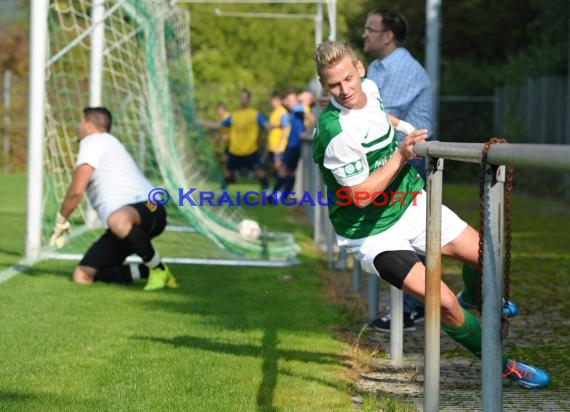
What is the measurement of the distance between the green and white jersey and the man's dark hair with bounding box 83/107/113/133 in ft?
14.9

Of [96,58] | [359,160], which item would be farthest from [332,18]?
[359,160]

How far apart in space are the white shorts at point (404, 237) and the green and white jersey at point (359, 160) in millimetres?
32

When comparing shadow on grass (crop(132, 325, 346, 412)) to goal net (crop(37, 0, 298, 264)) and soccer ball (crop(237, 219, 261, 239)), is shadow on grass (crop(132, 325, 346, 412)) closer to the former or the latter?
goal net (crop(37, 0, 298, 264))

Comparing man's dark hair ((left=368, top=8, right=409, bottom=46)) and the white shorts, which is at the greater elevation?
man's dark hair ((left=368, top=8, right=409, bottom=46))

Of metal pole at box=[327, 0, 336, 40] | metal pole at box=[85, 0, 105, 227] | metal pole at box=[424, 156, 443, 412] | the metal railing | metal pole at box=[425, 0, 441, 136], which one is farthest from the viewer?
metal pole at box=[327, 0, 336, 40]

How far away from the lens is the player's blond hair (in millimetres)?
5344

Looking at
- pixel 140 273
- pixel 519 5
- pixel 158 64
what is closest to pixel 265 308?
pixel 140 273

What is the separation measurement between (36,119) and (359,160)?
20.0ft

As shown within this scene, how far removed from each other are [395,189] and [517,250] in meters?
7.80

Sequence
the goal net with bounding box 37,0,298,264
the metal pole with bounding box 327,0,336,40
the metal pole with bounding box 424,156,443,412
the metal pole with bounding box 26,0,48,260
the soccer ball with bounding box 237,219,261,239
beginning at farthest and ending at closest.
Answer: the metal pole with bounding box 327,0,336,40 → the soccer ball with bounding box 237,219,261,239 → the goal net with bounding box 37,0,298,264 → the metal pole with bounding box 26,0,48,260 → the metal pole with bounding box 424,156,443,412

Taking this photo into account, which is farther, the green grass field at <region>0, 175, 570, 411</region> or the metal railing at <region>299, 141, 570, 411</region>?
the green grass field at <region>0, 175, 570, 411</region>

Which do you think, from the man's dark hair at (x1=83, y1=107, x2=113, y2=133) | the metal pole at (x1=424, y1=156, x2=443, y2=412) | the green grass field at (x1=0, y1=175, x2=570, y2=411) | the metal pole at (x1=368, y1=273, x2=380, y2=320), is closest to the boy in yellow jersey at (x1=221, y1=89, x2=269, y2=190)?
the green grass field at (x1=0, y1=175, x2=570, y2=411)

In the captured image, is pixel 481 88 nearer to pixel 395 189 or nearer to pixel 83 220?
A: pixel 83 220

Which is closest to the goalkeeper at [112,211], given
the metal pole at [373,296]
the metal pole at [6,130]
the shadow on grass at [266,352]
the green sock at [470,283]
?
the metal pole at [373,296]
